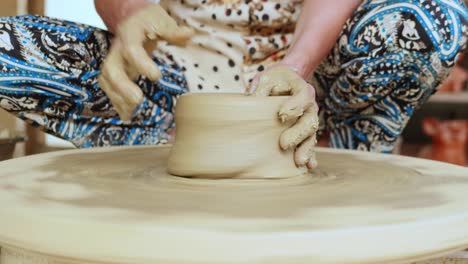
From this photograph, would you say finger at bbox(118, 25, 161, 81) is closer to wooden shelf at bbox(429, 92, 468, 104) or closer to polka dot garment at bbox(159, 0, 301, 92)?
polka dot garment at bbox(159, 0, 301, 92)

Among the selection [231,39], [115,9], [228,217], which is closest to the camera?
[228,217]

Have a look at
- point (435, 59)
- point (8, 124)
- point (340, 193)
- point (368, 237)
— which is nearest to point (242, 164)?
point (340, 193)

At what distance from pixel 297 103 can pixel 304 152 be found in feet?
0.31

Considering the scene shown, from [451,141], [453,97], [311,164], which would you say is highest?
[311,164]

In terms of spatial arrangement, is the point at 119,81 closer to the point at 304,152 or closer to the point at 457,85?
the point at 304,152

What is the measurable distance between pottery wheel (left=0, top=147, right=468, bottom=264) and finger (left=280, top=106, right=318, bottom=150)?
0.21ft

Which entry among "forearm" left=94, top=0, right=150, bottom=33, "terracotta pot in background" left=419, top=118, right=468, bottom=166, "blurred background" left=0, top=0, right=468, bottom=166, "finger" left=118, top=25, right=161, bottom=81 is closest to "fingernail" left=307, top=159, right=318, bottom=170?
"finger" left=118, top=25, right=161, bottom=81

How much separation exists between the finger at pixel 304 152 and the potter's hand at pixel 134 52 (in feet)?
0.94

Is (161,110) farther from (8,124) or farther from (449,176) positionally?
(8,124)

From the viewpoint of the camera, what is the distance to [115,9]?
68.2 inches

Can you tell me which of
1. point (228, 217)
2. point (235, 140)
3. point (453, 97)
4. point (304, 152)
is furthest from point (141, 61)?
point (453, 97)

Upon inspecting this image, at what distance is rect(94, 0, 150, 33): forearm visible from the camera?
5.38 feet

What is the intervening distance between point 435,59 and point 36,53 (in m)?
1.08

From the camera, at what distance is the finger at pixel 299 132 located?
1.08 meters
